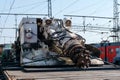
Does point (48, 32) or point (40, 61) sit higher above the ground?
point (48, 32)

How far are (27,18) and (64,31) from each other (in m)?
1.06

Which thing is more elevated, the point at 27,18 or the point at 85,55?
the point at 27,18

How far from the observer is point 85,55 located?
7.70 meters

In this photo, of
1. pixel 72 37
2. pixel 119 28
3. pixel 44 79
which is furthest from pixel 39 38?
pixel 119 28

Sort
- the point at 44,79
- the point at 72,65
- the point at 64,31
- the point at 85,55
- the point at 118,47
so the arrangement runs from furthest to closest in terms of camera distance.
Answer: the point at 118,47, the point at 64,31, the point at 72,65, the point at 85,55, the point at 44,79

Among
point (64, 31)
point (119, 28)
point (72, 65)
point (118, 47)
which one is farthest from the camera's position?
point (119, 28)

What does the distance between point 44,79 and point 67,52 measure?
2673mm

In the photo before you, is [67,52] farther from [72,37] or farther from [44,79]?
[44,79]

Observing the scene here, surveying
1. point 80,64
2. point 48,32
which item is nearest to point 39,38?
point 48,32

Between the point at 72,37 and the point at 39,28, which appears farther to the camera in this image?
the point at 39,28

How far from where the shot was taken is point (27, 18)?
9.88m

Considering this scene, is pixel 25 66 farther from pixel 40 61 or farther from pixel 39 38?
pixel 39 38

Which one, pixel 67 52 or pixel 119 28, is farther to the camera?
pixel 119 28

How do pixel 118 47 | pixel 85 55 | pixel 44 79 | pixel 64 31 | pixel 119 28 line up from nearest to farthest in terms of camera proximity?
pixel 44 79 → pixel 85 55 → pixel 64 31 → pixel 118 47 → pixel 119 28
